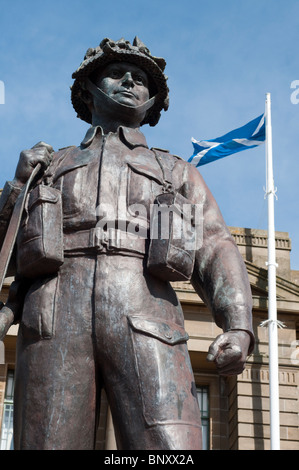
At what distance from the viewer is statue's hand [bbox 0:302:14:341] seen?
4586mm

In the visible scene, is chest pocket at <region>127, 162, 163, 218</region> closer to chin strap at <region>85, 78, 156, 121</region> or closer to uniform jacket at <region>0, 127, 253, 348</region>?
uniform jacket at <region>0, 127, 253, 348</region>

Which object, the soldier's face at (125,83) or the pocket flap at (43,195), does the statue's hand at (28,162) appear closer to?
the pocket flap at (43,195)

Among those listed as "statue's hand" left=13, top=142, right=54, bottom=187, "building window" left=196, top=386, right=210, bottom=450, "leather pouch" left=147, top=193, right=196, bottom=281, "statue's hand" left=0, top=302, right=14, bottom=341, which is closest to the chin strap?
"statue's hand" left=13, top=142, right=54, bottom=187

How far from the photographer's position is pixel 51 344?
14.3 feet

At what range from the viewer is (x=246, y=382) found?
2511 centimetres

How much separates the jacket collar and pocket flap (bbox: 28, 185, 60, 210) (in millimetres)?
564

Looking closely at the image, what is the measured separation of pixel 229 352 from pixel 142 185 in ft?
3.51

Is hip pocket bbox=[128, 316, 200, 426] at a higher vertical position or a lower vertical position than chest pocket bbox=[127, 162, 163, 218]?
lower

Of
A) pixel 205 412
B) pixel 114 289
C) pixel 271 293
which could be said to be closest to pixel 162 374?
pixel 114 289

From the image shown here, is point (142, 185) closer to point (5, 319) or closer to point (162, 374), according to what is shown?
point (5, 319)

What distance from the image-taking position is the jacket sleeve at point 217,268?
461 centimetres
